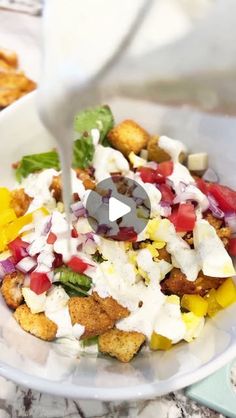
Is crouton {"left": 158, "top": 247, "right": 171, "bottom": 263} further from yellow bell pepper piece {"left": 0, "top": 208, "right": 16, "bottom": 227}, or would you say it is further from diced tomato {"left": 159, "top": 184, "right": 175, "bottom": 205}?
yellow bell pepper piece {"left": 0, "top": 208, "right": 16, "bottom": 227}

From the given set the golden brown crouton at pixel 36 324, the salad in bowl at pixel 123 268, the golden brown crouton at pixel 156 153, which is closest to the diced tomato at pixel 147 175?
the salad in bowl at pixel 123 268

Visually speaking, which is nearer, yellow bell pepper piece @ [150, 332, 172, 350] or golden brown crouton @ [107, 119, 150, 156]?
yellow bell pepper piece @ [150, 332, 172, 350]

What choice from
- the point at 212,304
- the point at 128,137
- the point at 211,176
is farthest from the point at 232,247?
the point at 128,137

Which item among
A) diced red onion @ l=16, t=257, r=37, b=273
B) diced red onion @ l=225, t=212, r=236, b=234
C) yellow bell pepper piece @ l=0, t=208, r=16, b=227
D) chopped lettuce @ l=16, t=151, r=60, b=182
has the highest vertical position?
chopped lettuce @ l=16, t=151, r=60, b=182

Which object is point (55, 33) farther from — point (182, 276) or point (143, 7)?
point (182, 276)

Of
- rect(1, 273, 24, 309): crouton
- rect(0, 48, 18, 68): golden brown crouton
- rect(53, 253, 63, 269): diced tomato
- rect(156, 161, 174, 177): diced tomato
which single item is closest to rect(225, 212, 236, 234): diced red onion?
rect(156, 161, 174, 177): diced tomato

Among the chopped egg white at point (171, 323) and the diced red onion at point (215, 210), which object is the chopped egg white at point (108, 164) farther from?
the chopped egg white at point (171, 323)
